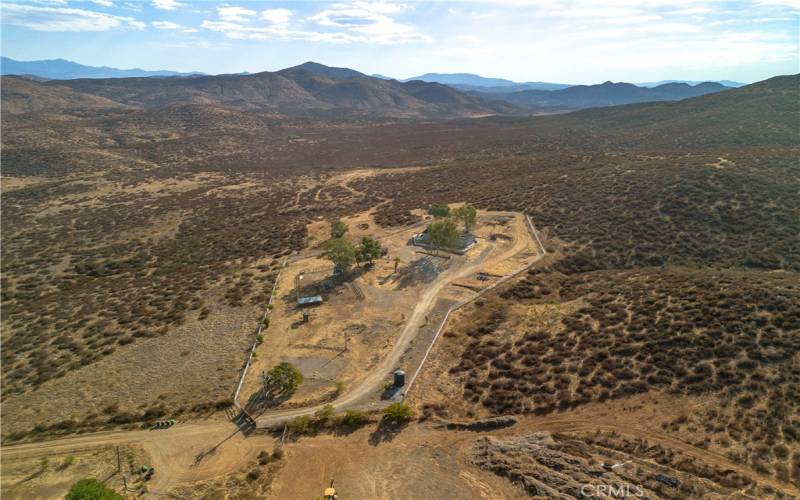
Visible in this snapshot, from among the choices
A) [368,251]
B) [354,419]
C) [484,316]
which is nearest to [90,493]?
[354,419]

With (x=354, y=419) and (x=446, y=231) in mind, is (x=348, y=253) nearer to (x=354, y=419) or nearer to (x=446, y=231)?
(x=446, y=231)

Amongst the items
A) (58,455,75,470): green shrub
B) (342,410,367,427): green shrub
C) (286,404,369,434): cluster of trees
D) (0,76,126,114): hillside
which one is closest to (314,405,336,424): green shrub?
(286,404,369,434): cluster of trees

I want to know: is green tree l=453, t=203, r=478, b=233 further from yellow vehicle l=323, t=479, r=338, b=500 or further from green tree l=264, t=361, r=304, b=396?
yellow vehicle l=323, t=479, r=338, b=500

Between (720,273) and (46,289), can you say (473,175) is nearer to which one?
(720,273)

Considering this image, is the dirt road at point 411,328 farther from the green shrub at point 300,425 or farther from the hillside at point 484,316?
the green shrub at point 300,425

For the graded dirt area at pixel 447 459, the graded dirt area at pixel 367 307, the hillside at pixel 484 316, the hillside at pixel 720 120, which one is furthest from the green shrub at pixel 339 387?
the hillside at pixel 720 120

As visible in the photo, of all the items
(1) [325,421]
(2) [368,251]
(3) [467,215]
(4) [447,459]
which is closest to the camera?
(4) [447,459]

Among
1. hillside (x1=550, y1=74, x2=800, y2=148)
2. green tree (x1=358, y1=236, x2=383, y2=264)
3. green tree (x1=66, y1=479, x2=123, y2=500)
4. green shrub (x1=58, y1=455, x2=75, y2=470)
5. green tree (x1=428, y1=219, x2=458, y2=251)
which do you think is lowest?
green shrub (x1=58, y1=455, x2=75, y2=470)
